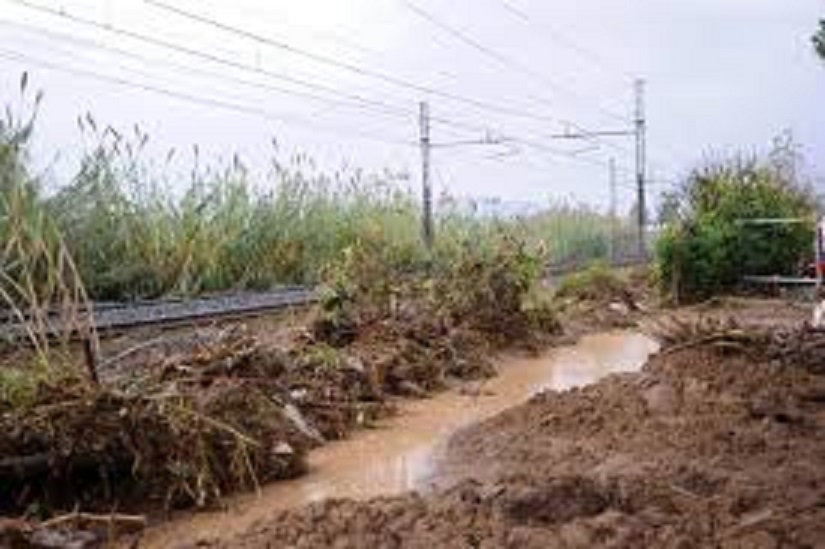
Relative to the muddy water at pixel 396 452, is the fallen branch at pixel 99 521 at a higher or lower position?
higher

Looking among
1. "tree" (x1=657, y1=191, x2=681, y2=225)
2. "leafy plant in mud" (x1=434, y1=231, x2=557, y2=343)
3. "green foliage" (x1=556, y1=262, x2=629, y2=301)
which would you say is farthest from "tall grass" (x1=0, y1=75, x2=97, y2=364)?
"tree" (x1=657, y1=191, x2=681, y2=225)

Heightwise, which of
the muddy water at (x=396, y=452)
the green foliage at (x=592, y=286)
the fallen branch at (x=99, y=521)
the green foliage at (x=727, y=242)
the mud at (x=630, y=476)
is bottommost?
the muddy water at (x=396, y=452)

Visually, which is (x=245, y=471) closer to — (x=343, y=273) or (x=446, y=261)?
(x=343, y=273)

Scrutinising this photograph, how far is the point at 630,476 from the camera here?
6.51 m

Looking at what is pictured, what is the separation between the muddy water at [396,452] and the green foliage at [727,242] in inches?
276

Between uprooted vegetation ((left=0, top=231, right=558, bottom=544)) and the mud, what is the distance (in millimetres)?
1114

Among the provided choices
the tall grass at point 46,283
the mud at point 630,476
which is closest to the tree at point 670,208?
the mud at point 630,476

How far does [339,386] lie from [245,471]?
2.64 meters

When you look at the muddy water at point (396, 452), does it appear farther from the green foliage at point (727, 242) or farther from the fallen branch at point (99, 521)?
the green foliage at point (727, 242)

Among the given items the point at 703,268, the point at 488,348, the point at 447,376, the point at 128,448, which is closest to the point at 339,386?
the point at 447,376

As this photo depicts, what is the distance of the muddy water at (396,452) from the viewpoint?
7188 mm

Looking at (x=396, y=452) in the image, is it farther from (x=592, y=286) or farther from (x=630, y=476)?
(x=592, y=286)

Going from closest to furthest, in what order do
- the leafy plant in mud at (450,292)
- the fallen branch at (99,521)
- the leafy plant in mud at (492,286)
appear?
the fallen branch at (99,521), the leafy plant in mud at (450,292), the leafy plant in mud at (492,286)

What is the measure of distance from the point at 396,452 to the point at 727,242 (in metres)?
13.3
